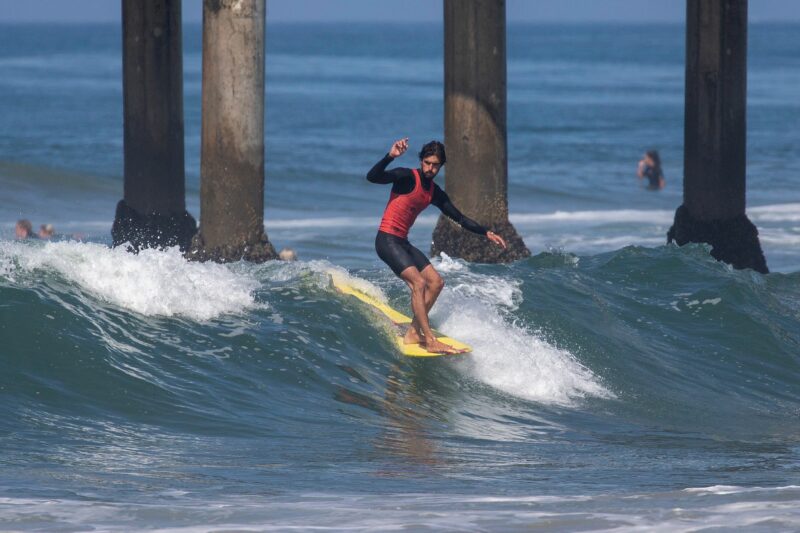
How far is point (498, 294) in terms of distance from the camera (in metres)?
11.3

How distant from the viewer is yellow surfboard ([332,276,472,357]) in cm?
977

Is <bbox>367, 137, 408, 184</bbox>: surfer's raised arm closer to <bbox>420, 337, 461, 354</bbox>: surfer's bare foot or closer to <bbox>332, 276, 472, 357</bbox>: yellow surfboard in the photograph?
<bbox>420, 337, 461, 354</bbox>: surfer's bare foot

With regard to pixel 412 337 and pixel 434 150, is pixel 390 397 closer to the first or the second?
pixel 412 337

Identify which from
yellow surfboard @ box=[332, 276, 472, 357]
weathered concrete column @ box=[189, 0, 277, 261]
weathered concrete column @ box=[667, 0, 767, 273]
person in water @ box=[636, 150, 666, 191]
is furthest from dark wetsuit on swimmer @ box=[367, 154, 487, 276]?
person in water @ box=[636, 150, 666, 191]

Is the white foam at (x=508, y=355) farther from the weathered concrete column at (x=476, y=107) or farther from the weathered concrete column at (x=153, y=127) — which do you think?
the weathered concrete column at (x=153, y=127)

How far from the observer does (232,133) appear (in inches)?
469

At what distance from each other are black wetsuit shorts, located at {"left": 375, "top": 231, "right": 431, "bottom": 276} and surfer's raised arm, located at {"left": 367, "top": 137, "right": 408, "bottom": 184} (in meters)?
0.45

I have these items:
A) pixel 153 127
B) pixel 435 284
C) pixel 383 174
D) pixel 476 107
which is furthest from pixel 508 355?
pixel 153 127

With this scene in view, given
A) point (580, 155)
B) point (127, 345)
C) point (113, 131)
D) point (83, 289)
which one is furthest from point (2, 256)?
point (113, 131)

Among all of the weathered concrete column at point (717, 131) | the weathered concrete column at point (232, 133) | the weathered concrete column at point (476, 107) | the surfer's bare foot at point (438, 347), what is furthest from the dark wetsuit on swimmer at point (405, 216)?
the weathered concrete column at point (717, 131)

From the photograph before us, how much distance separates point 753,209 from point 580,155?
434 inches

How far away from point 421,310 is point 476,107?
3.50 meters

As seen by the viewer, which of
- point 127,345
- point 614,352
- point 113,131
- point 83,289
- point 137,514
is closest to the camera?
point 137,514

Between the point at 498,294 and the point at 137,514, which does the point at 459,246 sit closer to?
the point at 498,294
